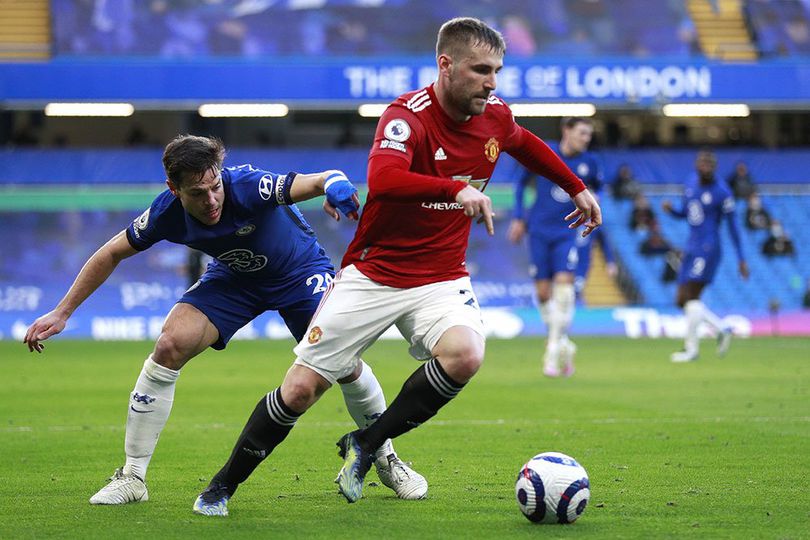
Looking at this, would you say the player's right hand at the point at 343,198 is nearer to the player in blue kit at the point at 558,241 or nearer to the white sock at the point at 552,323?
the player in blue kit at the point at 558,241

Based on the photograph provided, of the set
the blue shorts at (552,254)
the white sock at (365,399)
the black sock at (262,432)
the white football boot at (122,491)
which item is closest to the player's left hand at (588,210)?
the white sock at (365,399)

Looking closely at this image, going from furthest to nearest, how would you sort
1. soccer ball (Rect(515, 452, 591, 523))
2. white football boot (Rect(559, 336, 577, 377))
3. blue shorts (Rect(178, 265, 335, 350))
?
white football boot (Rect(559, 336, 577, 377)), blue shorts (Rect(178, 265, 335, 350)), soccer ball (Rect(515, 452, 591, 523))

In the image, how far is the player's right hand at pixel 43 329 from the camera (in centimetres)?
649

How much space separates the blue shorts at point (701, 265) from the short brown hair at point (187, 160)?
12.1 meters

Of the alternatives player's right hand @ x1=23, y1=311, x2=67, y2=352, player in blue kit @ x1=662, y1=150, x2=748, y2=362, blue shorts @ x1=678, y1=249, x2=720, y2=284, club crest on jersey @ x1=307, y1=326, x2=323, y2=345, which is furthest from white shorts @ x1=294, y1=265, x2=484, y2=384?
blue shorts @ x1=678, y1=249, x2=720, y2=284

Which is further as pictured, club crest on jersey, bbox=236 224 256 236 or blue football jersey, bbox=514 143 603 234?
blue football jersey, bbox=514 143 603 234

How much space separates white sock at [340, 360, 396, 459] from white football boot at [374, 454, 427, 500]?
A: 0.19 ft

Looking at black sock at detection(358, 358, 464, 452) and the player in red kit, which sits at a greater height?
the player in red kit

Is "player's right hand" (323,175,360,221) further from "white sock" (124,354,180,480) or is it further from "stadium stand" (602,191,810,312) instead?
"stadium stand" (602,191,810,312)

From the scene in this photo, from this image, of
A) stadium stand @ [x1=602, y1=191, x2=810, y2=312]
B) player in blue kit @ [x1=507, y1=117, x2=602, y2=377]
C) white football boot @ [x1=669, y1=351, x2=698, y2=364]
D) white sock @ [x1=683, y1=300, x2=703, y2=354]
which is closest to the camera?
player in blue kit @ [x1=507, y1=117, x2=602, y2=377]

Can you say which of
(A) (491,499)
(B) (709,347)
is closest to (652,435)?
(A) (491,499)

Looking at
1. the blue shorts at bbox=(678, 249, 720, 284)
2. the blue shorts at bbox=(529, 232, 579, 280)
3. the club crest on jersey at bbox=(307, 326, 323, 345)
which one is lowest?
the blue shorts at bbox=(678, 249, 720, 284)

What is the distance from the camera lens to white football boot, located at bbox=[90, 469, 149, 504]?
6570 millimetres

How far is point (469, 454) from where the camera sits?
8445 millimetres
